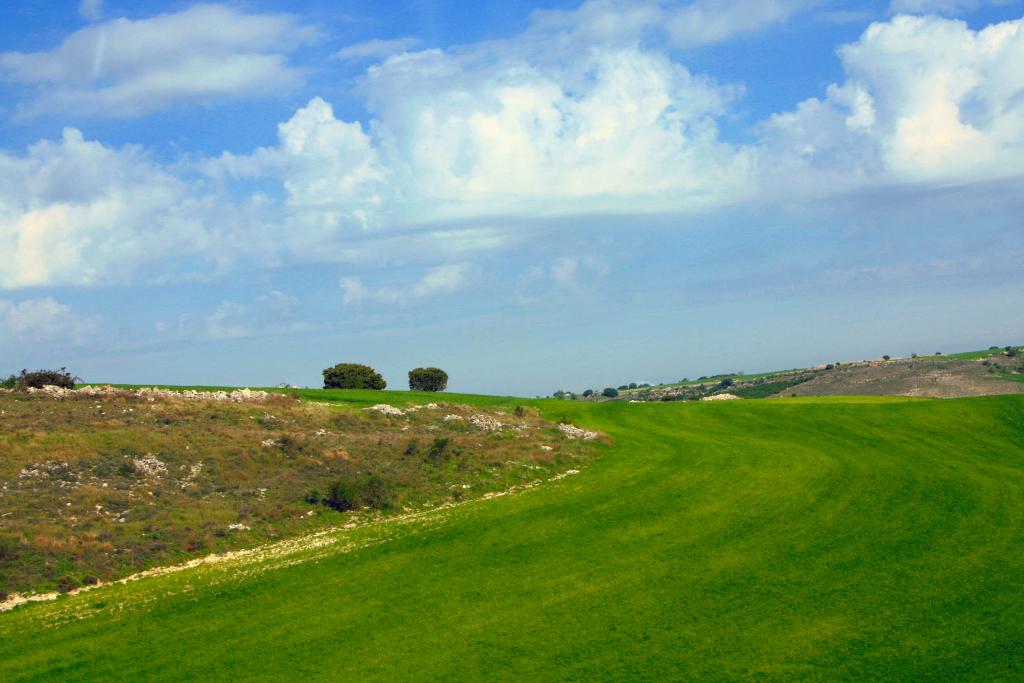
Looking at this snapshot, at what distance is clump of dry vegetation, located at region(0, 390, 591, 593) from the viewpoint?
115 feet

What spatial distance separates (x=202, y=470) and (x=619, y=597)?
27.7m

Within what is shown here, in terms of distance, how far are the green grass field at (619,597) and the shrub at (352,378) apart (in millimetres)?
55459

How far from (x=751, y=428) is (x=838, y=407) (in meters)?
14.7

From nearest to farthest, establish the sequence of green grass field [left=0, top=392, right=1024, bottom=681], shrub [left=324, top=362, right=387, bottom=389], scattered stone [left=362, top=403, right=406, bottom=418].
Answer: green grass field [left=0, top=392, right=1024, bottom=681], scattered stone [left=362, top=403, right=406, bottom=418], shrub [left=324, top=362, right=387, bottom=389]

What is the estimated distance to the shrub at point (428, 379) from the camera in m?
109

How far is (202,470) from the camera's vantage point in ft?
149

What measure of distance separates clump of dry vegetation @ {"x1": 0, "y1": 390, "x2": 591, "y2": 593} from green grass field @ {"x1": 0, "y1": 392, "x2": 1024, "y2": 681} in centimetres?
347

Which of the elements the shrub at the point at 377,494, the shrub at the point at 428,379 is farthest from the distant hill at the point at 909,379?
the shrub at the point at 377,494

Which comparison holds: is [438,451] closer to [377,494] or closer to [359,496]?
[377,494]

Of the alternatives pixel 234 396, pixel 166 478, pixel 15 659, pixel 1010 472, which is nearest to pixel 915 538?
pixel 1010 472

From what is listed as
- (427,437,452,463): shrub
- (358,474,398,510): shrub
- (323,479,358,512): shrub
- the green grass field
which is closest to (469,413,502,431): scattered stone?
(427,437,452,463): shrub

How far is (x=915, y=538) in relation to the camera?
32.3 meters

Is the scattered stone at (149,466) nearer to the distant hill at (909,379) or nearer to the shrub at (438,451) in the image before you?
the shrub at (438,451)

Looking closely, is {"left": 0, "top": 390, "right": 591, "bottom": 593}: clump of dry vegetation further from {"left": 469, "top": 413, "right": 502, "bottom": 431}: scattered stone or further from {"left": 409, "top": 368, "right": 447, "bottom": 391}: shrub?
{"left": 409, "top": 368, "right": 447, "bottom": 391}: shrub
